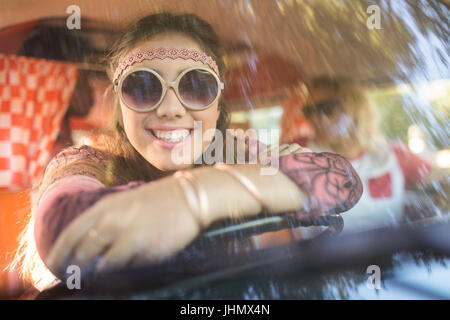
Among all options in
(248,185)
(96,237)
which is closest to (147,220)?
(96,237)

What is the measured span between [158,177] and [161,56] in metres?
0.26

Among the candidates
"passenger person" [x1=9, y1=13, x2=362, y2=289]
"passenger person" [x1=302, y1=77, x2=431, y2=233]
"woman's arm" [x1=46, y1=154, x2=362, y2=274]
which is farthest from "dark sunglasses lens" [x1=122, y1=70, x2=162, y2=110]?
"passenger person" [x1=302, y1=77, x2=431, y2=233]

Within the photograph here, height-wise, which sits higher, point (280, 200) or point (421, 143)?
point (421, 143)

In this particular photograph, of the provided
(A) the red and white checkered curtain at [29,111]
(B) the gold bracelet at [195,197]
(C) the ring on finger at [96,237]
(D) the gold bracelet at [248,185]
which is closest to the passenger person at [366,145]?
(D) the gold bracelet at [248,185]

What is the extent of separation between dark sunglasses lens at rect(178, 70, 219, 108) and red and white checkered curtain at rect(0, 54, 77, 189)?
38cm

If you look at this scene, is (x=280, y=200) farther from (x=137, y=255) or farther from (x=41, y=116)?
(x=41, y=116)

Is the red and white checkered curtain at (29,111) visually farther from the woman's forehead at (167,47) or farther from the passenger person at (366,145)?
the passenger person at (366,145)

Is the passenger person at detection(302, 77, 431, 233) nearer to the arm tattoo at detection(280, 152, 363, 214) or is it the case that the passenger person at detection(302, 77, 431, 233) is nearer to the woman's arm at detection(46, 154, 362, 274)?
the arm tattoo at detection(280, 152, 363, 214)

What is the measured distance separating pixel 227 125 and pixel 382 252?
51 cm

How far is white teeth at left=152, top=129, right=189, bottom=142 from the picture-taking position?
2.36 ft

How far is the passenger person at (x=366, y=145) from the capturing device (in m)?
0.89
